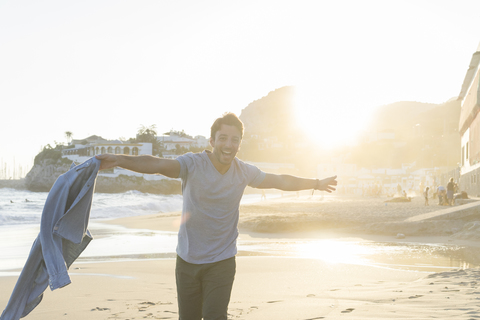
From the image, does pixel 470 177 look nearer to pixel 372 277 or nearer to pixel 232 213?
pixel 372 277

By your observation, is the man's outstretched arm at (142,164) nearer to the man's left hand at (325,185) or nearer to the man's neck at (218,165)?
the man's neck at (218,165)

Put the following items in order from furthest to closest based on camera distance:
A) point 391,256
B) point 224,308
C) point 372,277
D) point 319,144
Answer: point 319,144, point 391,256, point 372,277, point 224,308

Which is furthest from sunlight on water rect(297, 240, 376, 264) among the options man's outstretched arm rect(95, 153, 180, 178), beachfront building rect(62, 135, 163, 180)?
beachfront building rect(62, 135, 163, 180)

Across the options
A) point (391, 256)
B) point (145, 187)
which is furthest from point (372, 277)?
point (145, 187)

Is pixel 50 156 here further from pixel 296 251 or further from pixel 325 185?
pixel 325 185

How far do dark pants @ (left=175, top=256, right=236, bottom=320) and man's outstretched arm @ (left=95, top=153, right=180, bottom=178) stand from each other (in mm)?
686

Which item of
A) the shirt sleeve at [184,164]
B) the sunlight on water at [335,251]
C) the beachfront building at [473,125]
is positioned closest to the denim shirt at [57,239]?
the shirt sleeve at [184,164]

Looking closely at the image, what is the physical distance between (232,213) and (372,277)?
14.3 feet

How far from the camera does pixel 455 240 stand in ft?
35.9

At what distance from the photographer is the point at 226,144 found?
10.6ft

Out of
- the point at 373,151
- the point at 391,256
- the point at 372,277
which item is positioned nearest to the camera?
the point at 372,277

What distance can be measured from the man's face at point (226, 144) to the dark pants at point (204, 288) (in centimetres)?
76

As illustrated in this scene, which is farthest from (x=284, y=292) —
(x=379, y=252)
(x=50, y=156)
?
(x=50, y=156)

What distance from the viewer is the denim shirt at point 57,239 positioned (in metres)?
2.94
